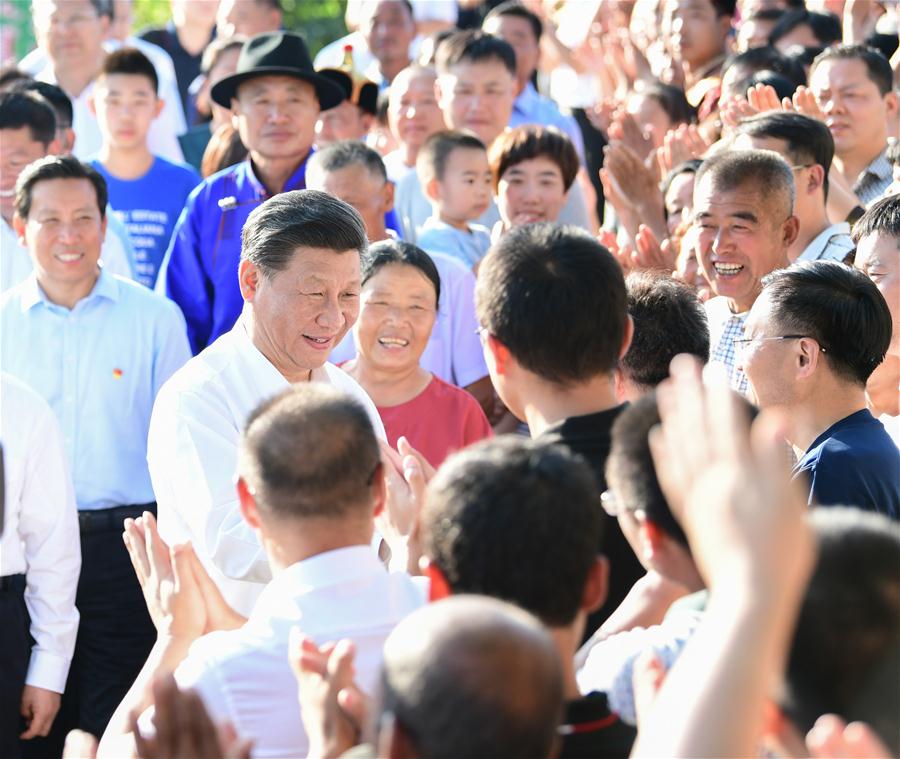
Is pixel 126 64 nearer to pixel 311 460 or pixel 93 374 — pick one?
pixel 93 374

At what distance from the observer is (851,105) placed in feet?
21.1

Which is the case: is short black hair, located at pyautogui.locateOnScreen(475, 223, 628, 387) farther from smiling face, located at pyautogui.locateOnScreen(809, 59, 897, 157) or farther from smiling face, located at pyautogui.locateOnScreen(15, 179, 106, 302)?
smiling face, located at pyautogui.locateOnScreen(809, 59, 897, 157)

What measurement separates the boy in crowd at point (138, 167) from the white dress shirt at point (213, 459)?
3.30m

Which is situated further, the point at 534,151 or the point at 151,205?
the point at 151,205

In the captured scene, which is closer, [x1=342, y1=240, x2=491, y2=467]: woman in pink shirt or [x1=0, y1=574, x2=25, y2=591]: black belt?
[x1=0, y1=574, x2=25, y2=591]: black belt

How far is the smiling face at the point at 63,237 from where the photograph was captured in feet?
18.2

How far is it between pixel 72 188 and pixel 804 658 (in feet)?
14.3

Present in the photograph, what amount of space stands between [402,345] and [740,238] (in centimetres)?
124

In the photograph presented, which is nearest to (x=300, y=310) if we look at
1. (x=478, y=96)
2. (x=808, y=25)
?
(x=478, y=96)

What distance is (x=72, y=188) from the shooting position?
5.64m

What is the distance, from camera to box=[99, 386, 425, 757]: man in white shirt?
2504 millimetres

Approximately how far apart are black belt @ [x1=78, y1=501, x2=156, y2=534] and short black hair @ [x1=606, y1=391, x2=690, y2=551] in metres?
3.11

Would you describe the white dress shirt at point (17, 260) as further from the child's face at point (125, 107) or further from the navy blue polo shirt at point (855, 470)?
the navy blue polo shirt at point (855, 470)

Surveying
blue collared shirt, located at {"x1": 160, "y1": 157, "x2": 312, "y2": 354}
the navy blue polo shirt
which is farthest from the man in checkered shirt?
blue collared shirt, located at {"x1": 160, "y1": 157, "x2": 312, "y2": 354}
